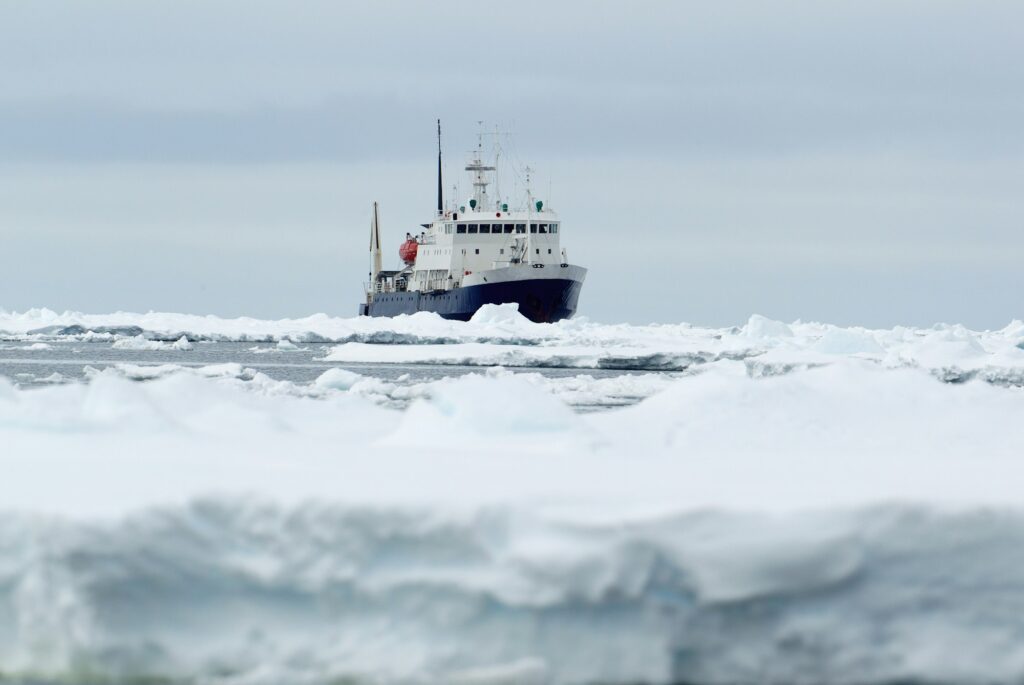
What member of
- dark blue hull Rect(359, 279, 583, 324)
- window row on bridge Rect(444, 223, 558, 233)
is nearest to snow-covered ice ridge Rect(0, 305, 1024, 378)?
dark blue hull Rect(359, 279, 583, 324)

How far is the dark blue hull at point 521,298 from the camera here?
159 feet

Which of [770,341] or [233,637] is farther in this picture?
[770,341]

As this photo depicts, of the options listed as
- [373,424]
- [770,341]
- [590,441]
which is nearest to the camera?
[590,441]

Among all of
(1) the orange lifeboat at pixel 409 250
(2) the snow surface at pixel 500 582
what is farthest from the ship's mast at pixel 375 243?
(2) the snow surface at pixel 500 582

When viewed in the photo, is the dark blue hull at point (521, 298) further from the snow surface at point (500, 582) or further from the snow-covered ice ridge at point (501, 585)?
the snow-covered ice ridge at point (501, 585)

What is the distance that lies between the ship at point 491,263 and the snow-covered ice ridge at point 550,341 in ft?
6.04

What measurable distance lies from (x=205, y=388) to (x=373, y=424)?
1.15 m

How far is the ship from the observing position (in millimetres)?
48688

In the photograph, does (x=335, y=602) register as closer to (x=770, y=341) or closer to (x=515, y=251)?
Result: (x=770, y=341)

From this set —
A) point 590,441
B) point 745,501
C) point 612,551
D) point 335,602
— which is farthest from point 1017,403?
point 335,602

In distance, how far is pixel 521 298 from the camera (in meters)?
48.8

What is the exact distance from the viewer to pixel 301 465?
287 inches

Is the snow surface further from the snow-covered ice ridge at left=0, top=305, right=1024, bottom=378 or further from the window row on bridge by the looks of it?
the window row on bridge

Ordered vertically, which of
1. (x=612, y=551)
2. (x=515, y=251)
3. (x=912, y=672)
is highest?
(x=515, y=251)
